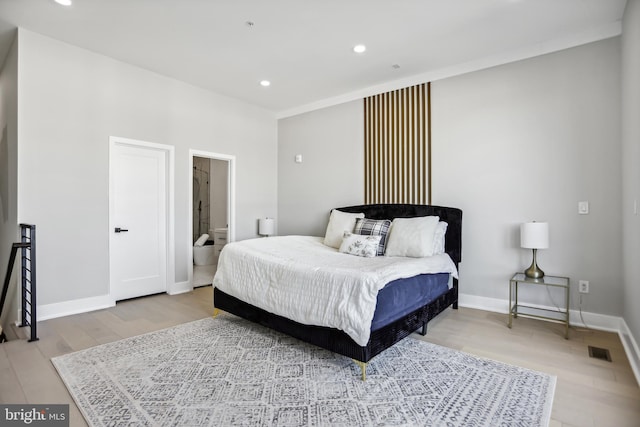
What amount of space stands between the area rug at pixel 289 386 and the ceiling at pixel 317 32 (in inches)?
110

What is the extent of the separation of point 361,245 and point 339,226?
2.45 feet

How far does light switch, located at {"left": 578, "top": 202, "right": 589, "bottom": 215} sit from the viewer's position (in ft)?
10.1

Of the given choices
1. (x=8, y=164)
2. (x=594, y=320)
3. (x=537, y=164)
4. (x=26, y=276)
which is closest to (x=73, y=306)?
(x=26, y=276)

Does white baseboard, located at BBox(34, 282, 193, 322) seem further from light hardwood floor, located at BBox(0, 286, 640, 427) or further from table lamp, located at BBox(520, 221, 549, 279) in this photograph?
table lamp, located at BBox(520, 221, 549, 279)

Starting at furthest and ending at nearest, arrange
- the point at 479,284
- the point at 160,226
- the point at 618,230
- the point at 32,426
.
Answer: the point at 160,226 < the point at 479,284 < the point at 618,230 < the point at 32,426

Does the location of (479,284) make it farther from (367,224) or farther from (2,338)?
(2,338)

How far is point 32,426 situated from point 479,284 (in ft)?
12.7

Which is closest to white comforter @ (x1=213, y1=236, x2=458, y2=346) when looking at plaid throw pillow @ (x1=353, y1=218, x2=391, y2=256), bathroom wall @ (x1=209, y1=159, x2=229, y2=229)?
plaid throw pillow @ (x1=353, y1=218, x2=391, y2=256)

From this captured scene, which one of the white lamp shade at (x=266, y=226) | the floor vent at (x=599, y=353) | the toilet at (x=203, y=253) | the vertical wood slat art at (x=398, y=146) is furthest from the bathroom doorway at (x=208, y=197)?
the floor vent at (x=599, y=353)

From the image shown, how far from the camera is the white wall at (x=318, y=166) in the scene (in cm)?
477

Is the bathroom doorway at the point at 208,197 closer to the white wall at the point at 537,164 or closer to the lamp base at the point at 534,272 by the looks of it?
the white wall at the point at 537,164

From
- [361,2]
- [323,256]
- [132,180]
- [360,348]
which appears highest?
[361,2]

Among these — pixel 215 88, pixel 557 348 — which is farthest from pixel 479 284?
pixel 215 88

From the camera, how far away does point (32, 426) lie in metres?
1.72
